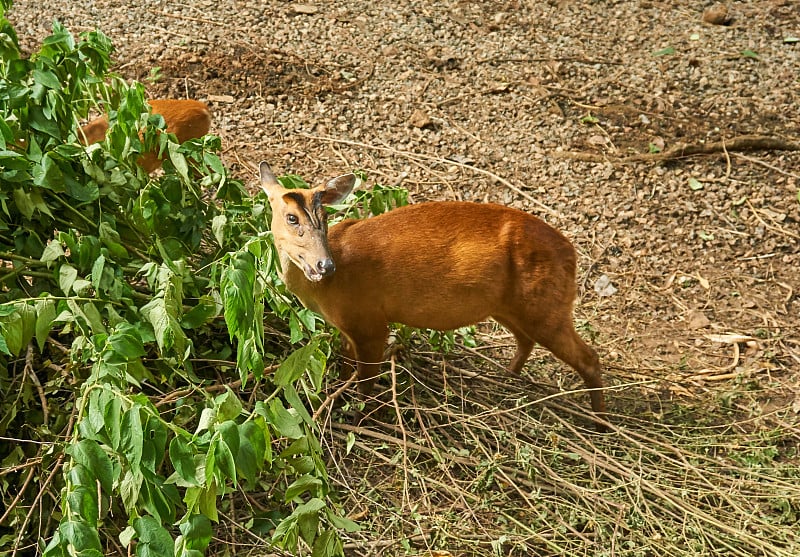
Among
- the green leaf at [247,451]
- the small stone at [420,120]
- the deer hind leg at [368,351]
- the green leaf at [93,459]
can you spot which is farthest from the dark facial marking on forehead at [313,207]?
the small stone at [420,120]

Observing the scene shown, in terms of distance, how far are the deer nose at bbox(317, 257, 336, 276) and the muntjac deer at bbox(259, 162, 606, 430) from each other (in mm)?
275

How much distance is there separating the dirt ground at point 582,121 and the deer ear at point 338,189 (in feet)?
5.11

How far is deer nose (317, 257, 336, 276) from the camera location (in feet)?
13.7

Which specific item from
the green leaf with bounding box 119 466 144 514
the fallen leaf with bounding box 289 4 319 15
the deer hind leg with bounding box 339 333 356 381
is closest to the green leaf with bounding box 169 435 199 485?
the green leaf with bounding box 119 466 144 514

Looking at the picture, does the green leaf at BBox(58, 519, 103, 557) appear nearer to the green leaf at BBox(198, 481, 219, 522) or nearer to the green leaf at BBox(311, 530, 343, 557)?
the green leaf at BBox(198, 481, 219, 522)

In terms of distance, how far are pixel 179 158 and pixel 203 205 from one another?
0.53m

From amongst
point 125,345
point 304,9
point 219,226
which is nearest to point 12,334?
point 125,345

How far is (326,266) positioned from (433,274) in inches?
26.1

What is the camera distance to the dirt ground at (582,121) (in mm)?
5914

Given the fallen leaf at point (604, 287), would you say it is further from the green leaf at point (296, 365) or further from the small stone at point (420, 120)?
the green leaf at point (296, 365)

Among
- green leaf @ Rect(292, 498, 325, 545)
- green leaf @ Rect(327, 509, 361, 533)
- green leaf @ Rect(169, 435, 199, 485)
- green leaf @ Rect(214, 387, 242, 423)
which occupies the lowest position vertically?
green leaf @ Rect(327, 509, 361, 533)

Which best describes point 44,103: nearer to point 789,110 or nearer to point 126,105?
point 126,105

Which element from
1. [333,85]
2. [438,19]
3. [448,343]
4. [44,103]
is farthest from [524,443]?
[438,19]

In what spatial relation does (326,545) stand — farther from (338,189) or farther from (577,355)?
(577,355)
